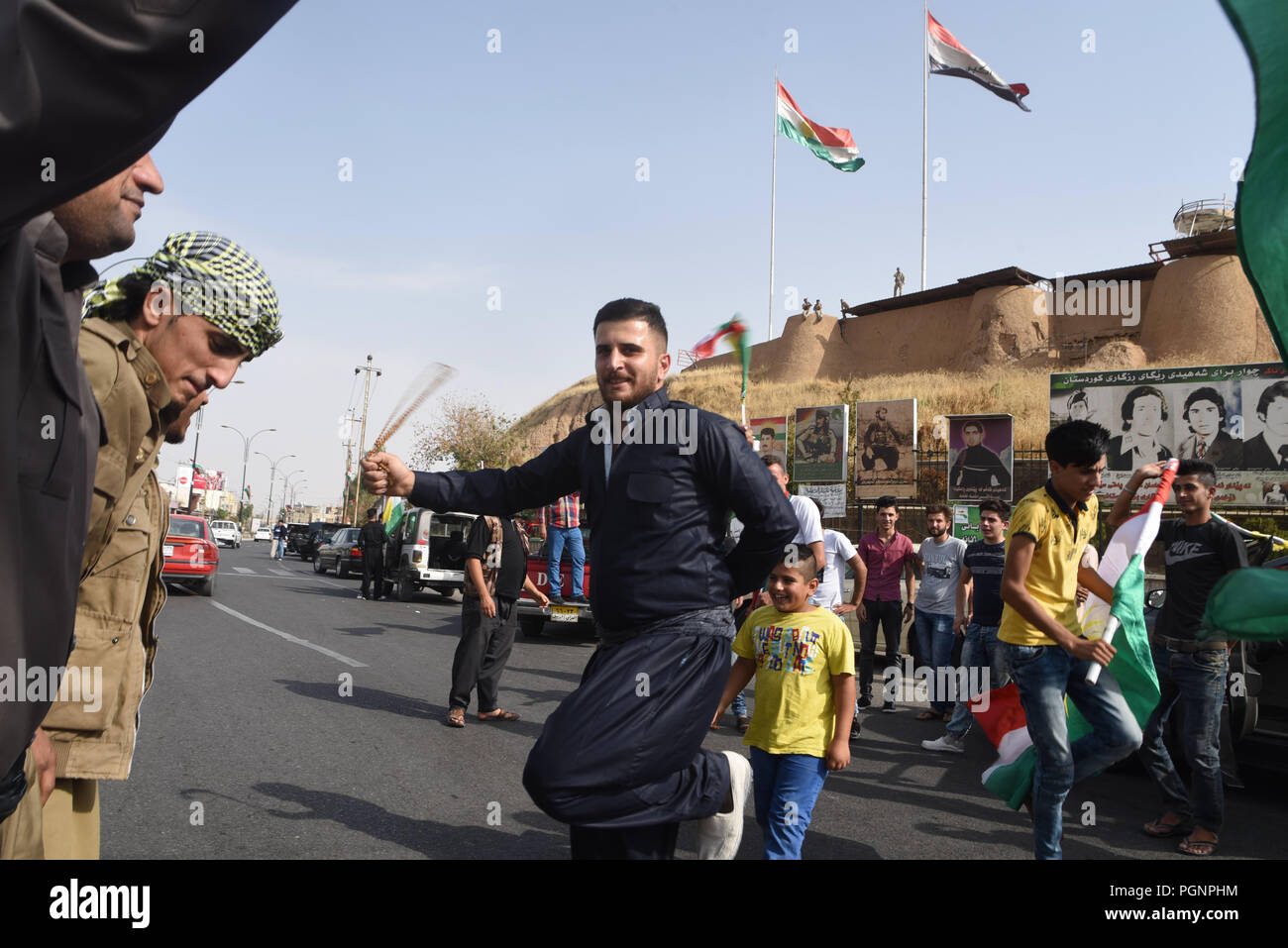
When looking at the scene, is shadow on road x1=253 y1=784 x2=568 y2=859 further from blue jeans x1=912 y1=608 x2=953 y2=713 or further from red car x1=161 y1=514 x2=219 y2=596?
red car x1=161 y1=514 x2=219 y2=596

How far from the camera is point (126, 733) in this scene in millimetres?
2180

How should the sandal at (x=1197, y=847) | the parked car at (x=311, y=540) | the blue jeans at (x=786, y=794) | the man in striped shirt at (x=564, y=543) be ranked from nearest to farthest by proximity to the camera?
the blue jeans at (x=786, y=794) < the sandal at (x=1197, y=847) < the man in striped shirt at (x=564, y=543) < the parked car at (x=311, y=540)

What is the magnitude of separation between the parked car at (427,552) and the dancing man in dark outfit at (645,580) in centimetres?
1666

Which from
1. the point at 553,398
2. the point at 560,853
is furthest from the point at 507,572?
the point at 553,398

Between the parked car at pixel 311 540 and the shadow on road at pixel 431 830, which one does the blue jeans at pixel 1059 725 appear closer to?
the shadow on road at pixel 431 830

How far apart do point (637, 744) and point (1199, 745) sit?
12.9 feet

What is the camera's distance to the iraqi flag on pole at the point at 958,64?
29859 mm

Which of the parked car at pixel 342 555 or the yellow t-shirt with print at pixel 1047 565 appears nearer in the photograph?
the yellow t-shirt with print at pixel 1047 565

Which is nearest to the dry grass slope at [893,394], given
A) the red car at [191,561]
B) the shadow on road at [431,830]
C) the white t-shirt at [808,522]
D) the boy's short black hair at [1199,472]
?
the red car at [191,561]

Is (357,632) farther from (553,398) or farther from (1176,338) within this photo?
(553,398)

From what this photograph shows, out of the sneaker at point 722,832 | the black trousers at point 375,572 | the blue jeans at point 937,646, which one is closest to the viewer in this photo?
the sneaker at point 722,832

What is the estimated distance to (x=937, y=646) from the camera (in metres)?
8.55

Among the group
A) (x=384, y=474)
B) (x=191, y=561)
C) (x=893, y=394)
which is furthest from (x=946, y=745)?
(x=893, y=394)
